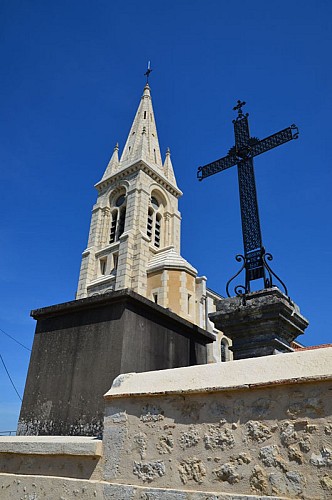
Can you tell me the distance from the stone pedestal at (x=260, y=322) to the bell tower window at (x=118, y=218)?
24.1 metres

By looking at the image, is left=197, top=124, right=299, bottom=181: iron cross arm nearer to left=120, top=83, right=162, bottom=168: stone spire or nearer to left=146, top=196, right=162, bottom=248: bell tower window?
left=146, top=196, right=162, bottom=248: bell tower window

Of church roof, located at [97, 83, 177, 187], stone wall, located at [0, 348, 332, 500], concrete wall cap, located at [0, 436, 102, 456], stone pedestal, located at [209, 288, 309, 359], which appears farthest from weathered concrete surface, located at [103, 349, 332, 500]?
church roof, located at [97, 83, 177, 187]

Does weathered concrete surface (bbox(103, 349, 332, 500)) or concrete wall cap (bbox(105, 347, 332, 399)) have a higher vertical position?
concrete wall cap (bbox(105, 347, 332, 399))

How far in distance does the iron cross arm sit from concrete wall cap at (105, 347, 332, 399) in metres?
3.78

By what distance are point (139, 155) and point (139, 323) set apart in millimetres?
26047

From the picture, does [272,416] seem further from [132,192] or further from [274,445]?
[132,192]

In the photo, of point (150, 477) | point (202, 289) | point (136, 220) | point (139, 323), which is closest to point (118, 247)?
point (136, 220)

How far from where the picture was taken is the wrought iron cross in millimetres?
4930

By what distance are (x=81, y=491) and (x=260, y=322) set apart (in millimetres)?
2516

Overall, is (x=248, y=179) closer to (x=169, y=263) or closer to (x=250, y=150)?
(x=250, y=150)

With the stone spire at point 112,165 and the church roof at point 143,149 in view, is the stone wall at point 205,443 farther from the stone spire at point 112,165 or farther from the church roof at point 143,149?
the stone spire at point 112,165

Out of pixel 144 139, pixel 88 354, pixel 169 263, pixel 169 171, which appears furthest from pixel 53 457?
pixel 169 171

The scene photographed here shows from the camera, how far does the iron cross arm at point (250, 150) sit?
547cm

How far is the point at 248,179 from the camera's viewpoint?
559cm
